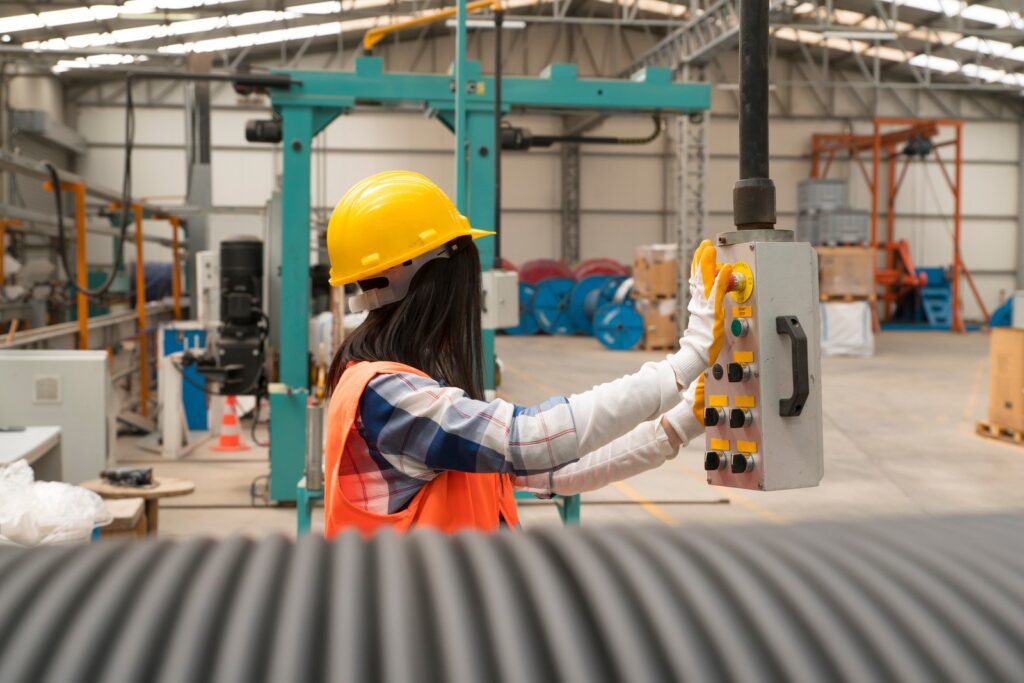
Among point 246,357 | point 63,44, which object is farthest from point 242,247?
point 63,44

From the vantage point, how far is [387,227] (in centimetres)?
219

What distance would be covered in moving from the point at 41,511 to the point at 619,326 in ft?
51.5

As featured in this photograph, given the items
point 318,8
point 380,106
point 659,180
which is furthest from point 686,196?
point 380,106

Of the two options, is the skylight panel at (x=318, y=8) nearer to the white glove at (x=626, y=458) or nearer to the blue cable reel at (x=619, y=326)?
the blue cable reel at (x=619, y=326)

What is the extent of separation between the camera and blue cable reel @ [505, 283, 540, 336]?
2316cm

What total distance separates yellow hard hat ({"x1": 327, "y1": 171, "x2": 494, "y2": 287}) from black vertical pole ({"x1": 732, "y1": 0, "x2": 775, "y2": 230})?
57 centimetres

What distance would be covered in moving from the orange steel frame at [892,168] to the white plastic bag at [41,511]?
2126 centimetres

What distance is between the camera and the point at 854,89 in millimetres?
26375

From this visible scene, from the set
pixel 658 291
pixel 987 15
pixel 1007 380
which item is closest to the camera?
pixel 1007 380

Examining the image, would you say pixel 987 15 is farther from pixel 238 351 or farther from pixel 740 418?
pixel 740 418

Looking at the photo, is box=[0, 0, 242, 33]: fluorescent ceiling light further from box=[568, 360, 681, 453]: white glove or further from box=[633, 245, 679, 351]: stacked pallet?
box=[568, 360, 681, 453]: white glove

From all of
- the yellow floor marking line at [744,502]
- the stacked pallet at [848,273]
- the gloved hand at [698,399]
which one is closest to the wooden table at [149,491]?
the yellow floor marking line at [744,502]

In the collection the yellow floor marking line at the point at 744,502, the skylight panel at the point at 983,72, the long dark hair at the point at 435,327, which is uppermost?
the skylight panel at the point at 983,72

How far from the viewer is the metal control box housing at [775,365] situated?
6.15 feet
